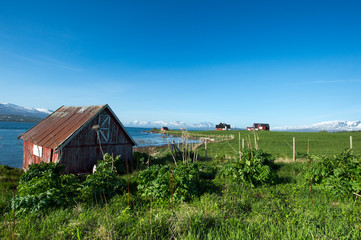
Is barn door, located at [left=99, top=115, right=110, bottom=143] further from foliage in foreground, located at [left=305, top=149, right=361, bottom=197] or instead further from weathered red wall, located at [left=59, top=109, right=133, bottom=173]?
foliage in foreground, located at [left=305, top=149, right=361, bottom=197]

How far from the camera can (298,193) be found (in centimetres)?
809

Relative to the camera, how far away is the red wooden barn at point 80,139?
14.9 m

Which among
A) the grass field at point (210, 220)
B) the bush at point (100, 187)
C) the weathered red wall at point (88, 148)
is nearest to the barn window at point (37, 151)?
the weathered red wall at point (88, 148)

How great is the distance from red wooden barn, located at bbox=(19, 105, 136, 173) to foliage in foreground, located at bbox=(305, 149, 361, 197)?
1353 centimetres

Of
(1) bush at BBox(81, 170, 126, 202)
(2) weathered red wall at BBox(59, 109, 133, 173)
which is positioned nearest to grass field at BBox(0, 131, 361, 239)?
(1) bush at BBox(81, 170, 126, 202)

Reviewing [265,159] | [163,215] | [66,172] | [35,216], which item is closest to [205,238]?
[163,215]

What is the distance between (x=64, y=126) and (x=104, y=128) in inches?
138

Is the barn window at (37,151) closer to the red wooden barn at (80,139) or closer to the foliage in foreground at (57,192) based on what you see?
the red wooden barn at (80,139)

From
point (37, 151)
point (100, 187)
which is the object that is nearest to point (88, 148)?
point (37, 151)

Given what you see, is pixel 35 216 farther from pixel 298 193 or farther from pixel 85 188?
pixel 298 193

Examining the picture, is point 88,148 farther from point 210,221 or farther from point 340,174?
point 340,174

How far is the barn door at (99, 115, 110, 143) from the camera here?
1692 centimetres

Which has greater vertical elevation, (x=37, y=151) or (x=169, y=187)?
(x=37, y=151)

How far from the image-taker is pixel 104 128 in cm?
1716
